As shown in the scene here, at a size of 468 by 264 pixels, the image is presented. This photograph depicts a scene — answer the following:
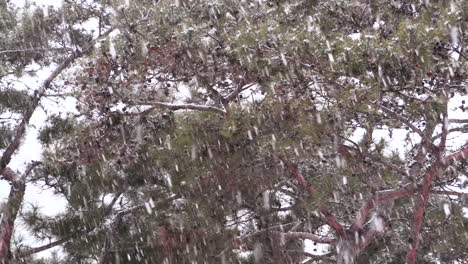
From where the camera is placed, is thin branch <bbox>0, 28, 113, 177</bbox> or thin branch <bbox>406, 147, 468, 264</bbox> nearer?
thin branch <bbox>406, 147, 468, 264</bbox>

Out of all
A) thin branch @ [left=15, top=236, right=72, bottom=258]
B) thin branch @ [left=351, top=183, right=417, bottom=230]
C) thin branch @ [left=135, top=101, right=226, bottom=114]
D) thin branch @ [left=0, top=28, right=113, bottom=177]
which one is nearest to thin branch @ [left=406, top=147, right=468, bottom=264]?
thin branch @ [left=351, top=183, right=417, bottom=230]

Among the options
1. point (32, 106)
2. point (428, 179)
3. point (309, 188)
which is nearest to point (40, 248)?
point (32, 106)

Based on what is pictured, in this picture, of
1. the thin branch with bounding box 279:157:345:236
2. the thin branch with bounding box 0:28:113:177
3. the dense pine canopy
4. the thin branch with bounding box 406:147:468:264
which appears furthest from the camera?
the thin branch with bounding box 0:28:113:177

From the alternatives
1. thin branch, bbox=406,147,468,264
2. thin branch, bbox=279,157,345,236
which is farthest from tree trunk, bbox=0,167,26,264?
thin branch, bbox=406,147,468,264

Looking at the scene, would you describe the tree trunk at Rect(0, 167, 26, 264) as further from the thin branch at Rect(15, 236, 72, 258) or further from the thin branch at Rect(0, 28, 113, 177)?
the thin branch at Rect(0, 28, 113, 177)

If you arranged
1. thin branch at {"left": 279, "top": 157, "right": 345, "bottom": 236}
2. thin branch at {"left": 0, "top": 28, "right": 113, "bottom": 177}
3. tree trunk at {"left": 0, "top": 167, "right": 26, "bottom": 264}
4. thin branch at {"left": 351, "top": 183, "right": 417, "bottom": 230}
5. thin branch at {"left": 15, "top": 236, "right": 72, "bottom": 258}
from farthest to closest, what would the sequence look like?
thin branch at {"left": 0, "top": 28, "right": 113, "bottom": 177}
thin branch at {"left": 15, "top": 236, "right": 72, "bottom": 258}
tree trunk at {"left": 0, "top": 167, "right": 26, "bottom": 264}
thin branch at {"left": 279, "top": 157, "right": 345, "bottom": 236}
thin branch at {"left": 351, "top": 183, "right": 417, "bottom": 230}

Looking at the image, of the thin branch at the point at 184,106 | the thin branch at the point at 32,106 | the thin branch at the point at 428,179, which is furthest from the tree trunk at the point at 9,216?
the thin branch at the point at 428,179

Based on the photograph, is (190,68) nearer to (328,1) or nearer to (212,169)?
(212,169)

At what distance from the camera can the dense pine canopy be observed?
12.2ft

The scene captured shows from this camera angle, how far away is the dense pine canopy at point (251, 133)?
372 cm

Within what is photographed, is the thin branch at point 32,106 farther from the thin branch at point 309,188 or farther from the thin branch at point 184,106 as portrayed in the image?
the thin branch at point 309,188

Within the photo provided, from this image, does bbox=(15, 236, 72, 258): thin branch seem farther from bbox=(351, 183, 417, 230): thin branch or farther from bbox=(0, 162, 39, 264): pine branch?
bbox=(351, 183, 417, 230): thin branch


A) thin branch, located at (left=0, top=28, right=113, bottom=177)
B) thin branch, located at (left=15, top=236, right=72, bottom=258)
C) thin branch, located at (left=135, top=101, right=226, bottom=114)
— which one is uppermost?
thin branch, located at (left=0, top=28, right=113, bottom=177)

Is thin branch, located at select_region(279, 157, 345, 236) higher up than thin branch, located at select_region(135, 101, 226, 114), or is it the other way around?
thin branch, located at select_region(135, 101, 226, 114)
